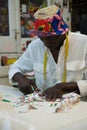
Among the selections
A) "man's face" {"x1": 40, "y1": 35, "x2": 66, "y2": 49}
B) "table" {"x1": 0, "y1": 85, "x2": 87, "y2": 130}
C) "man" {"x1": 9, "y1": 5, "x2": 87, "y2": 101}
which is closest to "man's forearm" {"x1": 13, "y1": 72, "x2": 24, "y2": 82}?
"man" {"x1": 9, "y1": 5, "x2": 87, "y2": 101}

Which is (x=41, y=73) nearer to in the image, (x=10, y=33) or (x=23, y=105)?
(x=23, y=105)

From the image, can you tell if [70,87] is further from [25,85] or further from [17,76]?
[17,76]

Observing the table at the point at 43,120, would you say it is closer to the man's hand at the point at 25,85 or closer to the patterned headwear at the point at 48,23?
the man's hand at the point at 25,85

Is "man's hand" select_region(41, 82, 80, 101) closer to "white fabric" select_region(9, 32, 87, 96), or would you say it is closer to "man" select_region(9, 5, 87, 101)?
"man" select_region(9, 5, 87, 101)

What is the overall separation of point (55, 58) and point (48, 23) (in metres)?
0.23

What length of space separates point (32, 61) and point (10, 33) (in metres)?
Answer: 1.01

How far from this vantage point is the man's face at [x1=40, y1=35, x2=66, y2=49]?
1.32 m

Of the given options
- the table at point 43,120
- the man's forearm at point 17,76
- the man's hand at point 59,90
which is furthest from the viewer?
the man's forearm at point 17,76

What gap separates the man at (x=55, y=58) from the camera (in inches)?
50.6

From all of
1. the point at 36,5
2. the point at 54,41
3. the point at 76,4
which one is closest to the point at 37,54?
the point at 54,41

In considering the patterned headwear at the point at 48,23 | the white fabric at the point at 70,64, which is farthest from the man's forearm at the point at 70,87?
the patterned headwear at the point at 48,23

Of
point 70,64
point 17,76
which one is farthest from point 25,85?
point 70,64

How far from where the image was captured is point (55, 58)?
1438 mm

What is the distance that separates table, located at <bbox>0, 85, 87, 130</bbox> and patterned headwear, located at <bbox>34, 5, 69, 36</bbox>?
1.19 feet
